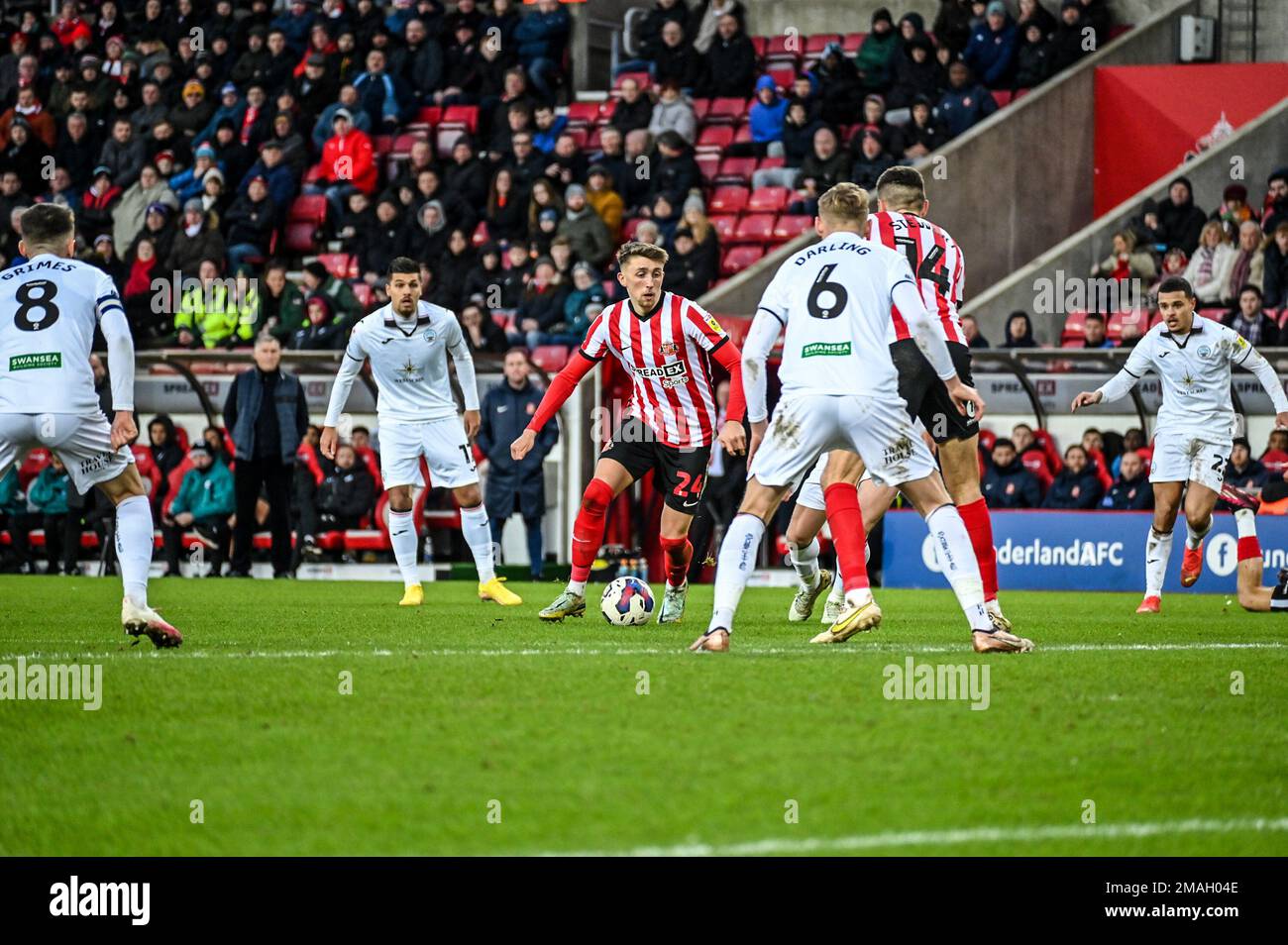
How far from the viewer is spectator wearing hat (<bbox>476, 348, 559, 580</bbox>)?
18.5 m

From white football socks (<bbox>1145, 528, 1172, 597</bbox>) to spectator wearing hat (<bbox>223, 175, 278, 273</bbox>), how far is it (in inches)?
540

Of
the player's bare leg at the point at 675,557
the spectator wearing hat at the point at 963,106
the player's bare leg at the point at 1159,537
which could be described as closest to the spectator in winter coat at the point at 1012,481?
the player's bare leg at the point at 1159,537

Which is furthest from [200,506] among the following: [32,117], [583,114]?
[32,117]

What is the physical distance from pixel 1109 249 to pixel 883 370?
42.6 feet

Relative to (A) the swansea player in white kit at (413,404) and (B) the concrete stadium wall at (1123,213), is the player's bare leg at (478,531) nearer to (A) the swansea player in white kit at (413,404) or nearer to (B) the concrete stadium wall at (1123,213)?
(A) the swansea player in white kit at (413,404)

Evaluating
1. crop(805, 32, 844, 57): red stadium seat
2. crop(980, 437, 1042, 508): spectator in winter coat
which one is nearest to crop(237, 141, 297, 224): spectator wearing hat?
crop(805, 32, 844, 57): red stadium seat

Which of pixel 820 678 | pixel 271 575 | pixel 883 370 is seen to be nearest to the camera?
pixel 820 678

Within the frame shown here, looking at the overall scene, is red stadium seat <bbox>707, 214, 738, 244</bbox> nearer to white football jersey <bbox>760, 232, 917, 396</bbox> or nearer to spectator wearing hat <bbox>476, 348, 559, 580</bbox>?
spectator wearing hat <bbox>476, 348, 559, 580</bbox>

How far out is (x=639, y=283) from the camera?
1113 cm

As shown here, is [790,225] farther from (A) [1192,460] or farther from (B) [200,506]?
(A) [1192,460]

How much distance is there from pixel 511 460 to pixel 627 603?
25.1 feet

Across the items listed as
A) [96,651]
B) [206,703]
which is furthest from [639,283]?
[206,703]
